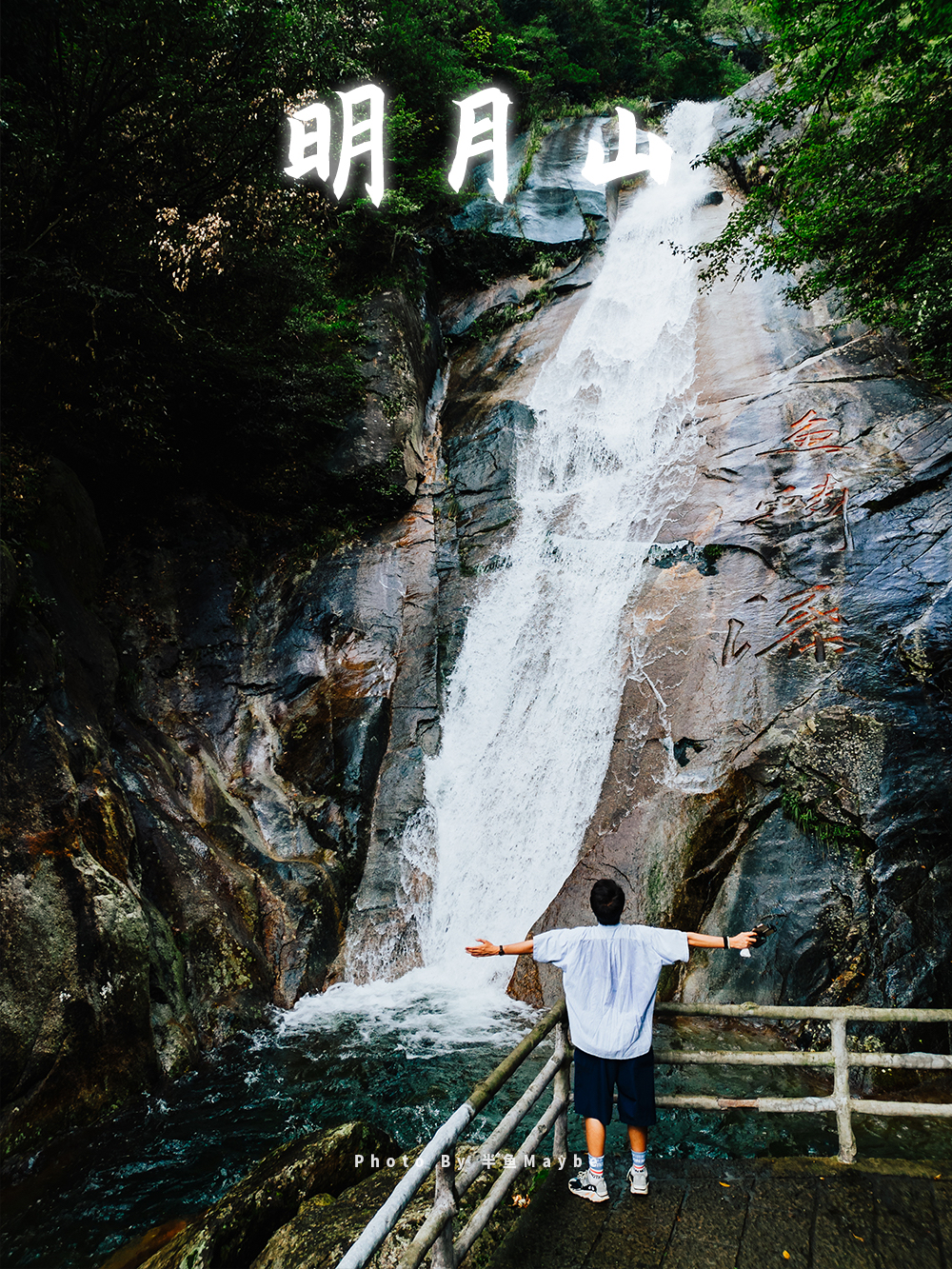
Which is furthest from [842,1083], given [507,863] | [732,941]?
[507,863]

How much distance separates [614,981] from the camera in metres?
3.42

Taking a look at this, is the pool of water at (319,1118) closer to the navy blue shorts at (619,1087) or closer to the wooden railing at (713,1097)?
the wooden railing at (713,1097)

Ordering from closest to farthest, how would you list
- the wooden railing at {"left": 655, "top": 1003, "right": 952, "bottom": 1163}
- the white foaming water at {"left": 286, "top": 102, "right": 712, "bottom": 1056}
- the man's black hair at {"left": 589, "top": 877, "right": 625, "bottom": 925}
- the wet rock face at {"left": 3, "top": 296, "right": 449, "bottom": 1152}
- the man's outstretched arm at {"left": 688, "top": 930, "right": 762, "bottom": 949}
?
the man's outstretched arm at {"left": 688, "top": 930, "right": 762, "bottom": 949} < the man's black hair at {"left": 589, "top": 877, "right": 625, "bottom": 925} < the wooden railing at {"left": 655, "top": 1003, "right": 952, "bottom": 1163} < the wet rock face at {"left": 3, "top": 296, "right": 449, "bottom": 1152} < the white foaming water at {"left": 286, "top": 102, "right": 712, "bottom": 1056}

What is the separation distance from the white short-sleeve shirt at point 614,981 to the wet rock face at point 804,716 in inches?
169

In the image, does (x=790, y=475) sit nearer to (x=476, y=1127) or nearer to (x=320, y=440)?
(x=320, y=440)

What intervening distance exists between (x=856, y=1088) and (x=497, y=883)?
444cm

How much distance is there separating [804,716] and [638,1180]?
223 inches

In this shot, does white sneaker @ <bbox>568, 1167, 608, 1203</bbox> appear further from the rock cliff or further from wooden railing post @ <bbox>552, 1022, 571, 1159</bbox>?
the rock cliff

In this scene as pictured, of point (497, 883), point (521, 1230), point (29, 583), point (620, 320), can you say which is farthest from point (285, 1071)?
point (620, 320)

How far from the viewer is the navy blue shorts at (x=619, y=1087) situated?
132 inches

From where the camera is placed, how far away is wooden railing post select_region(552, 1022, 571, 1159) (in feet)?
12.1

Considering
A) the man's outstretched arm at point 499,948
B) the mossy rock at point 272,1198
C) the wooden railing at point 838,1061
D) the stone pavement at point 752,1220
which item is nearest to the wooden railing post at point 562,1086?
the stone pavement at point 752,1220

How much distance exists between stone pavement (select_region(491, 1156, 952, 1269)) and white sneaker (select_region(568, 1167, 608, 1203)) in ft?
0.16

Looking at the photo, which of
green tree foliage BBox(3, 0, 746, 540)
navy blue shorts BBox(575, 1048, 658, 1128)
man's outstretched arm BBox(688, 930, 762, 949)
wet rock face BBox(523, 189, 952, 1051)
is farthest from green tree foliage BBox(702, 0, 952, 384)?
navy blue shorts BBox(575, 1048, 658, 1128)
